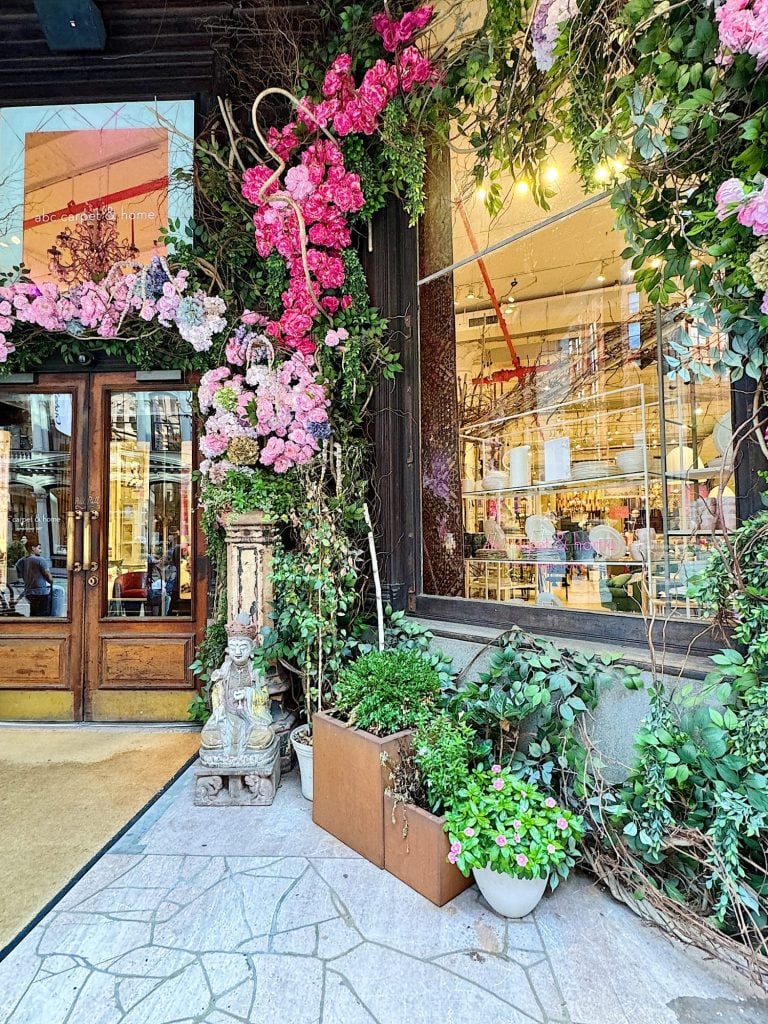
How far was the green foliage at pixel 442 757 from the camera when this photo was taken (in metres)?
1.83

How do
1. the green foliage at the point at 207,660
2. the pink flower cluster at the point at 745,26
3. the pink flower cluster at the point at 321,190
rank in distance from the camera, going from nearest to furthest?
the pink flower cluster at the point at 745,26, the pink flower cluster at the point at 321,190, the green foliage at the point at 207,660

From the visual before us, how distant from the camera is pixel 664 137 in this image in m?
1.57

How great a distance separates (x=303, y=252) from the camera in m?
2.81

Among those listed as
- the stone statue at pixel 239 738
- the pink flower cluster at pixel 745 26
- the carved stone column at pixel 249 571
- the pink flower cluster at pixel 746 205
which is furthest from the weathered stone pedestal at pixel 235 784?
the pink flower cluster at pixel 745 26

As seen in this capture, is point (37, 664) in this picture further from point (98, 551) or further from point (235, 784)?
point (235, 784)

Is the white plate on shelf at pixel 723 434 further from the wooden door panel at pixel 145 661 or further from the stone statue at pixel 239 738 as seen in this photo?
the wooden door panel at pixel 145 661

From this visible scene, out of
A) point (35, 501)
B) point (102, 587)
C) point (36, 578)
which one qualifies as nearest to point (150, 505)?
point (102, 587)

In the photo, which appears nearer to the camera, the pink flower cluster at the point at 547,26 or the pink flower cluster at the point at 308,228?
the pink flower cluster at the point at 547,26

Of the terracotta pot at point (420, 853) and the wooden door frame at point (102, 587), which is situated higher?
the wooden door frame at point (102, 587)

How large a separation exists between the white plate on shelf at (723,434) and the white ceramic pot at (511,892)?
156cm

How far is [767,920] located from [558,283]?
115 inches

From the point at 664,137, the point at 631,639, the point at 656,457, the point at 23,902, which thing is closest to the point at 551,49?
the point at 664,137

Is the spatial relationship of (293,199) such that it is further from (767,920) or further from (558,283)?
(767,920)

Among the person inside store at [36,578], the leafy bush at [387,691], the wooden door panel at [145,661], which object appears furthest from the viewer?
the person inside store at [36,578]
